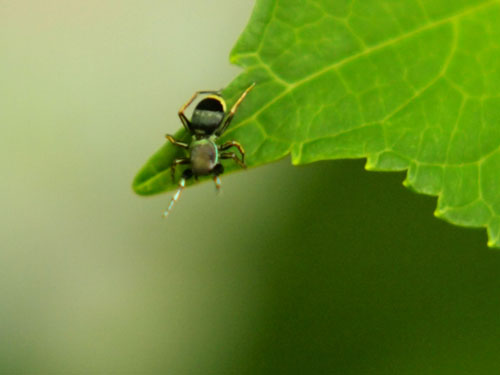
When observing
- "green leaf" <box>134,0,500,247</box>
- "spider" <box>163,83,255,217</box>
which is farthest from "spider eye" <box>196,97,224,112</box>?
"green leaf" <box>134,0,500,247</box>

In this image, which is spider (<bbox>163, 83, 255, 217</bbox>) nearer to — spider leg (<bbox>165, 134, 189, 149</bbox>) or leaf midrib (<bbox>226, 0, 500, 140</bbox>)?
spider leg (<bbox>165, 134, 189, 149</bbox>)

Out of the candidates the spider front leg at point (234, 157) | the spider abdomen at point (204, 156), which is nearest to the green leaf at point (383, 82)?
the spider front leg at point (234, 157)

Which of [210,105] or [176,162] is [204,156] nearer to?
[210,105]

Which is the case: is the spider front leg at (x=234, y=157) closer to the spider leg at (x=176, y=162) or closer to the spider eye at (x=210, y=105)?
the spider leg at (x=176, y=162)

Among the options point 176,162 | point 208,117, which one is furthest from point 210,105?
point 176,162

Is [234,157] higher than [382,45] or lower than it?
lower
